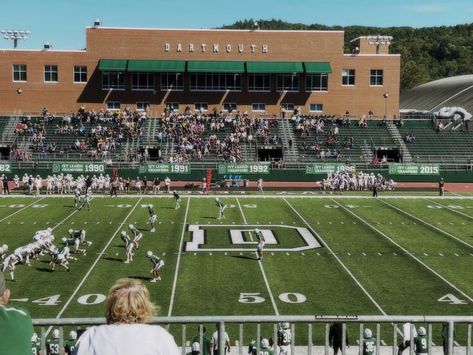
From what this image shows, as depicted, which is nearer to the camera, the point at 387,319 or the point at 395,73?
the point at 387,319

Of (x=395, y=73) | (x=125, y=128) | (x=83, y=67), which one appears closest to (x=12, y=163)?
(x=125, y=128)

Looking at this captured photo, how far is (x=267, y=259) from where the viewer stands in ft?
72.2

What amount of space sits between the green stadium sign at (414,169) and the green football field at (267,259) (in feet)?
36.1

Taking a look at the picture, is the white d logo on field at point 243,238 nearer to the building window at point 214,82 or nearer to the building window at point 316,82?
the building window at point 214,82

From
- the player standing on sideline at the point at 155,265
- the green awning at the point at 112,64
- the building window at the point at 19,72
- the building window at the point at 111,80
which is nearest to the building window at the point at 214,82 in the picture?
the green awning at the point at 112,64

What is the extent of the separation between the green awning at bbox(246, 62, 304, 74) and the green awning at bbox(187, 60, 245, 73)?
0.78 metres

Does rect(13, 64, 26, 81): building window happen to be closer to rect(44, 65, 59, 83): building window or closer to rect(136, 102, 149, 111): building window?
rect(44, 65, 59, 83): building window

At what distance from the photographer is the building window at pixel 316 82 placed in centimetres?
6028

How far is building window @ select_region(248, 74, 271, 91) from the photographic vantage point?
6009 centimetres

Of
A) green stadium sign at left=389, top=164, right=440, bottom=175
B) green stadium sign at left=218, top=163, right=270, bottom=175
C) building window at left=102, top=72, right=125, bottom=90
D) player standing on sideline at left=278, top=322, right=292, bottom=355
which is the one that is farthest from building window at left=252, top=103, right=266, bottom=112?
player standing on sideline at left=278, top=322, right=292, bottom=355

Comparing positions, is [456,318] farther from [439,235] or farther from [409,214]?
[409,214]

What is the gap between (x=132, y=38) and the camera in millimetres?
58812

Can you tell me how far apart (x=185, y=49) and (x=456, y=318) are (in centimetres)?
5486

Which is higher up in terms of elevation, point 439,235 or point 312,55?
point 312,55
